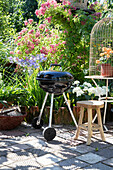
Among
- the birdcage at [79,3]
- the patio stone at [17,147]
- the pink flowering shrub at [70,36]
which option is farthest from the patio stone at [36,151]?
the birdcage at [79,3]

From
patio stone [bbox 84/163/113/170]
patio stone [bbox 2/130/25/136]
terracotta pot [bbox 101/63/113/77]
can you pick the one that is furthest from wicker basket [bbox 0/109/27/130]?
patio stone [bbox 84/163/113/170]

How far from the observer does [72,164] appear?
2615 millimetres

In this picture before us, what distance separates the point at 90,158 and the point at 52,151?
1.59ft

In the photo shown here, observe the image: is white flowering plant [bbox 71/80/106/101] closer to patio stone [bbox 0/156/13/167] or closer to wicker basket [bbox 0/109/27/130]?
wicker basket [bbox 0/109/27/130]

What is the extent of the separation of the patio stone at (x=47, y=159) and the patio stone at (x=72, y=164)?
0.09 meters

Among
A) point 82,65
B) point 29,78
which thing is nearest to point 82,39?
point 82,65

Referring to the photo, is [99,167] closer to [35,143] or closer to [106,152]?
[106,152]

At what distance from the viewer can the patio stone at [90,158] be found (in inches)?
106

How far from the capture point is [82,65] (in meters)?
5.25

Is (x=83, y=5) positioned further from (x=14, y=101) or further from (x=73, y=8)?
(x=14, y=101)

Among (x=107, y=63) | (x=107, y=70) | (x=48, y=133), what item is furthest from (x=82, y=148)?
(x=107, y=63)

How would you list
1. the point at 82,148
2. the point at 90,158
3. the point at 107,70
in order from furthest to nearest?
the point at 107,70 < the point at 82,148 < the point at 90,158

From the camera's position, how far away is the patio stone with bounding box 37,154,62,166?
8.63 ft

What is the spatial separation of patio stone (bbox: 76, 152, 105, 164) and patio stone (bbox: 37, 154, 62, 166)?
27 cm
